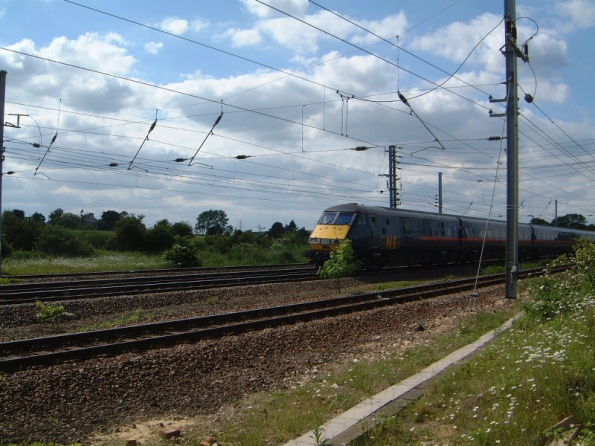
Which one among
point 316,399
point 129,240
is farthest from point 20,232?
point 316,399

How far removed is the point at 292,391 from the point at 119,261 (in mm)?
28876

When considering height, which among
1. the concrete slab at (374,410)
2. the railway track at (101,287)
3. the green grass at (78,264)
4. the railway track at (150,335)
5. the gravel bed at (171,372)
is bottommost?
the gravel bed at (171,372)

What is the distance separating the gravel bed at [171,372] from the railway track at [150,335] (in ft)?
1.13

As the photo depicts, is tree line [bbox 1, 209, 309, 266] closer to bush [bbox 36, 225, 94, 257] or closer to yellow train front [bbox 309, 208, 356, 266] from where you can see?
bush [bbox 36, 225, 94, 257]

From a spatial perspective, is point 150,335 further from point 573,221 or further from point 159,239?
point 573,221

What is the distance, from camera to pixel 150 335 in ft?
36.5

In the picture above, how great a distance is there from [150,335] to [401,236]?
17.8 meters

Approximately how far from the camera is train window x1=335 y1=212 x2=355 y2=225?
24.3 meters

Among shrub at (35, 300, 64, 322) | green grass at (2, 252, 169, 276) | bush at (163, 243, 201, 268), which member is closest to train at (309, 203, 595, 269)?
bush at (163, 243, 201, 268)

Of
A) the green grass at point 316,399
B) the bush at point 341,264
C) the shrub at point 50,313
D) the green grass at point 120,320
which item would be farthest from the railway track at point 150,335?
the green grass at point 316,399

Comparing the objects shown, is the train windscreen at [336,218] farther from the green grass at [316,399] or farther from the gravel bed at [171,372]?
the green grass at [316,399]

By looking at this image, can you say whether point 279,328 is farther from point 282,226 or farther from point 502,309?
point 282,226

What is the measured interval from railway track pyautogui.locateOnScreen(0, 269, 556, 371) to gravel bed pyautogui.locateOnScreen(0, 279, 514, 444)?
1.13 feet

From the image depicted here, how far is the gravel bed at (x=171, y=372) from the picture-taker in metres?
6.43
